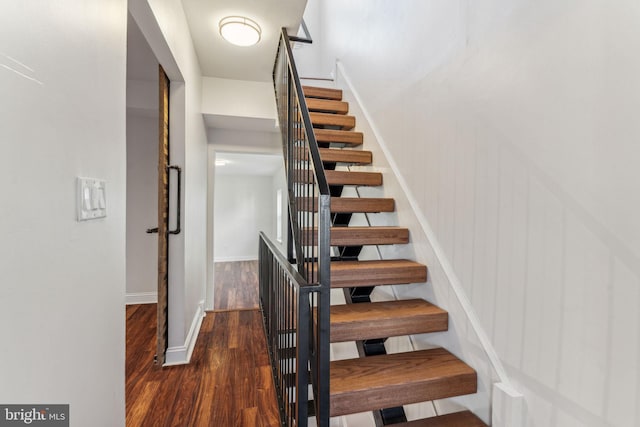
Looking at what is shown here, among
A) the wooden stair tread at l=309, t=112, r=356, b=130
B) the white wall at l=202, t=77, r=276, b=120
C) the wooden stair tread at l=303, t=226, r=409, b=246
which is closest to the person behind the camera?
the wooden stair tread at l=303, t=226, r=409, b=246

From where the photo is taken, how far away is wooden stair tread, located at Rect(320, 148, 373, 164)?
2.49m

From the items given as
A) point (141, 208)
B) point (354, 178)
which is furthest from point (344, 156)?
point (141, 208)

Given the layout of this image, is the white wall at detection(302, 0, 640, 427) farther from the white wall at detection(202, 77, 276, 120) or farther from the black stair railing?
the white wall at detection(202, 77, 276, 120)

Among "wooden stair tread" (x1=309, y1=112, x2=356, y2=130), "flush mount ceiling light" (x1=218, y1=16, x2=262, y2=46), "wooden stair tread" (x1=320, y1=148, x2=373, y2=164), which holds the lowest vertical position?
"wooden stair tread" (x1=320, y1=148, x2=373, y2=164)

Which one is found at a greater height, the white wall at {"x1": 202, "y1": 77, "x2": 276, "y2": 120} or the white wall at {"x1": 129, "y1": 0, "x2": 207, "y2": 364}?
the white wall at {"x1": 202, "y1": 77, "x2": 276, "y2": 120}

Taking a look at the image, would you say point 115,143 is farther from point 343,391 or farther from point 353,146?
point 353,146

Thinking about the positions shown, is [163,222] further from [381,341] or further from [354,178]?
[381,341]

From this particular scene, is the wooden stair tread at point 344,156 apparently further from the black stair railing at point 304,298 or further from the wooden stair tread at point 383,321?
the wooden stair tread at point 383,321

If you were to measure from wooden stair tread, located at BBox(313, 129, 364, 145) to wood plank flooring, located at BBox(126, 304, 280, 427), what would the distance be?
1.91m

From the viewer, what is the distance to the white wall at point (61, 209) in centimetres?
61

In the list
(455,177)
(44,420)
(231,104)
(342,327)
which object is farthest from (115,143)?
(231,104)

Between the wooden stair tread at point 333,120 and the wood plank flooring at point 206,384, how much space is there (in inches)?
83.0

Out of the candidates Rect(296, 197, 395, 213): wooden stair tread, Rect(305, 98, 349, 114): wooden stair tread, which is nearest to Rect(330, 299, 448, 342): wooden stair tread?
Rect(296, 197, 395, 213): wooden stair tread

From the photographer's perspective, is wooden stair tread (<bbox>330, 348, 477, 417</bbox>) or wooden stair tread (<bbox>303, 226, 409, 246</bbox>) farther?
wooden stair tread (<bbox>303, 226, 409, 246</bbox>)
